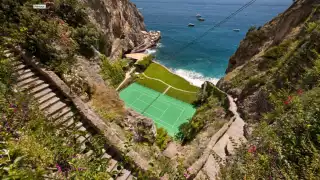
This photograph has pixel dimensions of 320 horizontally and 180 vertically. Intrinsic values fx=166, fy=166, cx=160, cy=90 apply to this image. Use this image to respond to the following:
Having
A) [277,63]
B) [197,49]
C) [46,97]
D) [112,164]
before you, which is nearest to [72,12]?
[46,97]

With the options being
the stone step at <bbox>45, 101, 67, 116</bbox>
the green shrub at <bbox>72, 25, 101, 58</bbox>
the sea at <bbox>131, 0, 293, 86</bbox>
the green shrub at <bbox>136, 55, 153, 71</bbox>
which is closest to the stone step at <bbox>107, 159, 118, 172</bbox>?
the stone step at <bbox>45, 101, 67, 116</bbox>

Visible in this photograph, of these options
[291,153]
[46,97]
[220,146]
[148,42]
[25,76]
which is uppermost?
[291,153]

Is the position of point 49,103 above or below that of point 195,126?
above

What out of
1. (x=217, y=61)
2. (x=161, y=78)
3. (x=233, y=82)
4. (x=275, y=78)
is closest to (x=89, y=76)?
(x=275, y=78)

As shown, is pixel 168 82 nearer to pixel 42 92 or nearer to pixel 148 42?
pixel 42 92

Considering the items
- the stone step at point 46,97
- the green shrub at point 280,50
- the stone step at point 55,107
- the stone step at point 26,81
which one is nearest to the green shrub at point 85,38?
the stone step at point 26,81

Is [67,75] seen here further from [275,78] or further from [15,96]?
[275,78]
